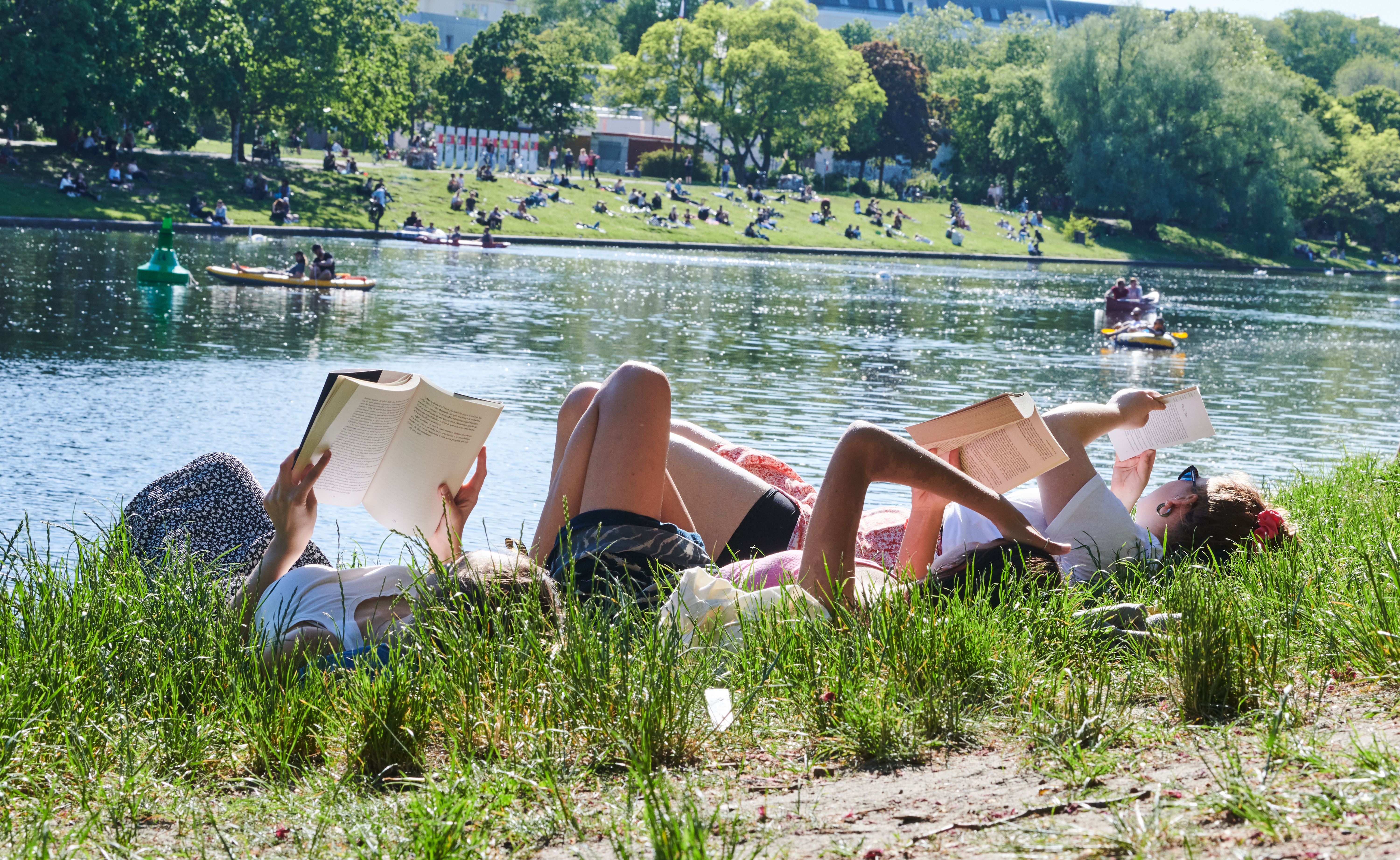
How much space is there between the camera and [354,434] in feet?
12.6

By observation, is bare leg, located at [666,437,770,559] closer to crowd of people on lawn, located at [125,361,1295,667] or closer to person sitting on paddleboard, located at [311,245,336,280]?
crowd of people on lawn, located at [125,361,1295,667]

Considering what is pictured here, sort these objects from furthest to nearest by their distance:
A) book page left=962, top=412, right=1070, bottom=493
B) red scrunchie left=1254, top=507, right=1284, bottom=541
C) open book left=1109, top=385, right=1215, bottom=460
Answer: open book left=1109, top=385, right=1215, bottom=460 < red scrunchie left=1254, top=507, right=1284, bottom=541 < book page left=962, top=412, right=1070, bottom=493

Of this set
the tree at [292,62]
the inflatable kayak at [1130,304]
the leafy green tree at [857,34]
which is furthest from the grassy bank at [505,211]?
the leafy green tree at [857,34]

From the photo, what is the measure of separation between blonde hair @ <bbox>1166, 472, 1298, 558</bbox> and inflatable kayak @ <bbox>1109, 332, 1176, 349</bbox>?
21707mm

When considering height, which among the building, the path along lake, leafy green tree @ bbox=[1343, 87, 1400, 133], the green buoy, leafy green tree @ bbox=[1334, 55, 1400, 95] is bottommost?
the path along lake

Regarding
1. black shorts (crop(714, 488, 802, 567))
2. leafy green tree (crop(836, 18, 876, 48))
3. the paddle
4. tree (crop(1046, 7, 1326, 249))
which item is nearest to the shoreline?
tree (crop(1046, 7, 1326, 249))

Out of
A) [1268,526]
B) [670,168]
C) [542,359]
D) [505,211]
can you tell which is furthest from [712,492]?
[670,168]

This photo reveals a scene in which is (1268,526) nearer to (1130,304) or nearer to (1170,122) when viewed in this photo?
(1130,304)

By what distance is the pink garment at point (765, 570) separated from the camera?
4.34 meters

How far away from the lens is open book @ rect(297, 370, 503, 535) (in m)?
3.74

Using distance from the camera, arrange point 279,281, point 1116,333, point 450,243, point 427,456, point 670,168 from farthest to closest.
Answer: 1. point 670,168
2. point 450,243
3. point 279,281
4. point 1116,333
5. point 427,456

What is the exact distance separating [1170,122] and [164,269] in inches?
2117

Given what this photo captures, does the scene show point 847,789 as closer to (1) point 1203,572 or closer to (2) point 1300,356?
(1) point 1203,572

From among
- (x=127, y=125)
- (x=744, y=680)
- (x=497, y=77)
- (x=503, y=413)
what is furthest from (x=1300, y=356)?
(x=497, y=77)
